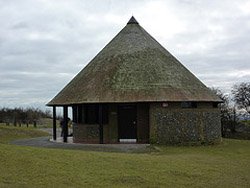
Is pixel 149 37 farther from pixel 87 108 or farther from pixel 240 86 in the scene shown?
pixel 240 86

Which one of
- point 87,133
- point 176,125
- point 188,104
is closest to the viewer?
point 176,125

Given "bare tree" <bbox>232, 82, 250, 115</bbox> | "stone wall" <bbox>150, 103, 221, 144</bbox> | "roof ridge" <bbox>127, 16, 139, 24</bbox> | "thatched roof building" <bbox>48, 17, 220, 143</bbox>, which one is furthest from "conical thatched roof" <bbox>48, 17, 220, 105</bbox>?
"bare tree" <bbox>232, 82, 250, 115</bbox>

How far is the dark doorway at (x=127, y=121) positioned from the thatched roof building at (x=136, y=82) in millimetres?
202

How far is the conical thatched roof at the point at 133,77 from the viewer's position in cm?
2453

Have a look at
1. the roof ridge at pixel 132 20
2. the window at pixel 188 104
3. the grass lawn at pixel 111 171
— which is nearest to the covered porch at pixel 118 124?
the window at pixel 188 104

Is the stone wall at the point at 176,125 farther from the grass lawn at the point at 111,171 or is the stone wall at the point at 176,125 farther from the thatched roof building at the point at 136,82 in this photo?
the grass lawn at the point at 111,171

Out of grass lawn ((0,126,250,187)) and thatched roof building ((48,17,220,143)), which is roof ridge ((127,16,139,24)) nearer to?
thatched roof building ((48,17,220,143))

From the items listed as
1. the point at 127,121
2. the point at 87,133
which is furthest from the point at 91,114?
the point at 127,121

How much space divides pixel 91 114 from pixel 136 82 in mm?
3601

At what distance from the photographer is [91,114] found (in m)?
26.0

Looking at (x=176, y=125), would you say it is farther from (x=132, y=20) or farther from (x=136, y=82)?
(x=132, y=20)

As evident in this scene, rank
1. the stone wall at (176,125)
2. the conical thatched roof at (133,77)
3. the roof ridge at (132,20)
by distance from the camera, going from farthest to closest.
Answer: the roof ridge at (132,20) → the conical thatched roof at (133,77) → the stone wall at (176,125)

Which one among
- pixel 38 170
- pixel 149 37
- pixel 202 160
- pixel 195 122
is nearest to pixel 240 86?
pixel 149 37

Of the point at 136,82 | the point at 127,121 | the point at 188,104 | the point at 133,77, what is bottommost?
the point at 127,121
